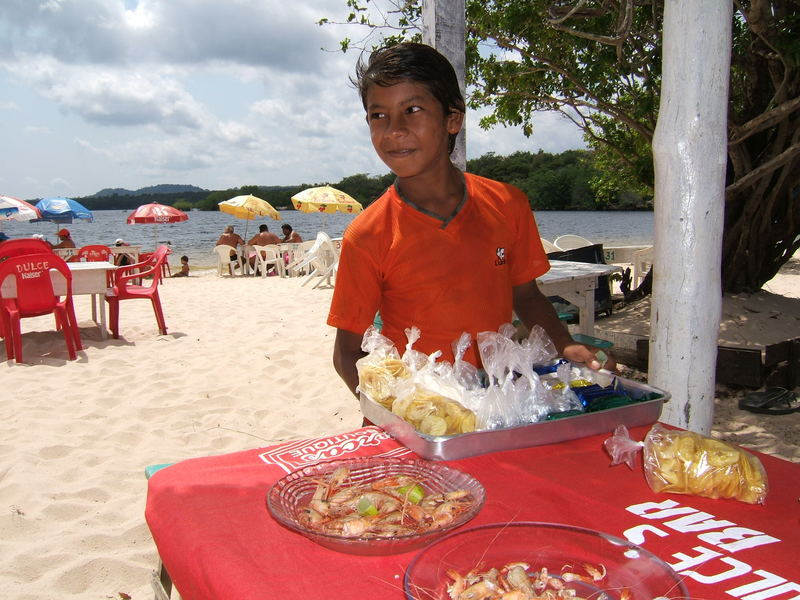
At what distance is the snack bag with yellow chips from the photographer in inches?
49.7

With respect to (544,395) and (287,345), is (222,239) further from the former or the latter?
(544,395)

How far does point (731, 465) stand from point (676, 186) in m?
1.31

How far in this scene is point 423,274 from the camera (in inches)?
76.1

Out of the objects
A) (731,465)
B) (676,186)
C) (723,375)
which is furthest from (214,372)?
(731,465)

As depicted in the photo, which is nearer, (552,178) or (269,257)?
(269,257)

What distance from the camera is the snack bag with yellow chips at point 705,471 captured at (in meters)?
1.26

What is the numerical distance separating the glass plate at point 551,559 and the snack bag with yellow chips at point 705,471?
32 centimetres

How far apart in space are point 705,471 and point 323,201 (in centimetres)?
1766

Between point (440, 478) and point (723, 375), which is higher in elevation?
point (440, 478)

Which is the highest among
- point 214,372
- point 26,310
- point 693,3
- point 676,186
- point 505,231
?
point 693,3

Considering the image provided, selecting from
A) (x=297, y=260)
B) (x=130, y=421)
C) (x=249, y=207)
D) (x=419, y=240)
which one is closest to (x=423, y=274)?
(x=419, y=240)

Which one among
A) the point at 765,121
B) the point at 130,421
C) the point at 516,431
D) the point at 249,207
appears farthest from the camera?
the point at 249,207

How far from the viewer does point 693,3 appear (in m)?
2.24

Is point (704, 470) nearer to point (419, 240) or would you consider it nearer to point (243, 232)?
point (419, 240)
